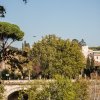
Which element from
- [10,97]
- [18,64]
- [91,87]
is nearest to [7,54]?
[18,64]

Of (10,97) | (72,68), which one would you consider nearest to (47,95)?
(10,97)

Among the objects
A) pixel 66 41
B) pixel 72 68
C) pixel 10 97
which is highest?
pixel 66 41

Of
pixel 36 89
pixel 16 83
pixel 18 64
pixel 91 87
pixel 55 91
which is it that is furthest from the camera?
pixel 16 83

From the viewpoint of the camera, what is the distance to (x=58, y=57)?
210ft

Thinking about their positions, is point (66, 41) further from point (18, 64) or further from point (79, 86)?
point (18, 64)

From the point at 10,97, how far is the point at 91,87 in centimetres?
1345

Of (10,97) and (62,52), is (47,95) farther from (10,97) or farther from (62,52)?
(62,52)

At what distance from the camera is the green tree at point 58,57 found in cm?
6275

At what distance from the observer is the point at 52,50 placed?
64562mm

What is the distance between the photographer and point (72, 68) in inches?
2484

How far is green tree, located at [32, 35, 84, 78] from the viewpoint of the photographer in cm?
6275

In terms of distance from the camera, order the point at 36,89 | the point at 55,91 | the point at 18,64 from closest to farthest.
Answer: the point at 18,64 → the point at 55,91 → the point at 36,89

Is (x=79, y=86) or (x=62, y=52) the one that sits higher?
(x=62, y=52)

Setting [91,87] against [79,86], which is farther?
[91,87]
